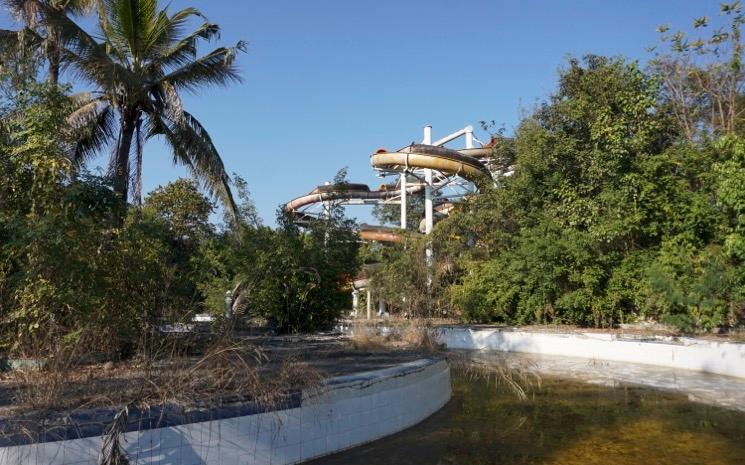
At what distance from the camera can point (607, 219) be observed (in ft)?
68.5

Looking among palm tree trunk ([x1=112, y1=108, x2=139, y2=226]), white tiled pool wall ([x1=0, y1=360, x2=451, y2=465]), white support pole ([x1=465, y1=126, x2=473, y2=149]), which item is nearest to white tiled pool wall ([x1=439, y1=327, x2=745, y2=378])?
white tiled pool wall ([x1=0, y1=360, x2=451, y2=465])

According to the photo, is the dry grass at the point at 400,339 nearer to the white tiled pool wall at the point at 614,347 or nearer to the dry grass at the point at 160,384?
the white tiled pool wall at the point at 614,347

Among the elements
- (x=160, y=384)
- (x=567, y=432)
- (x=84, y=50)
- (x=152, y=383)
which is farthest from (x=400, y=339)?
(x=84, y=50)

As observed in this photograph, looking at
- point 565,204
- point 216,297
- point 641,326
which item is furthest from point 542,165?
point 216,297

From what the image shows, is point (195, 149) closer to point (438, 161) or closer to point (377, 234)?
point (438, 161)

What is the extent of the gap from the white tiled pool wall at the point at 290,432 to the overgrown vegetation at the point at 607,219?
10141 mm

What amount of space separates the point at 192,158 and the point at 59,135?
491 centimetres

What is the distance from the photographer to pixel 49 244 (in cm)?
821

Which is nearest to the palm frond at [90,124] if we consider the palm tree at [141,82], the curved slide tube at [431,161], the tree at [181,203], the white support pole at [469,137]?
the palm tree at [141,82]

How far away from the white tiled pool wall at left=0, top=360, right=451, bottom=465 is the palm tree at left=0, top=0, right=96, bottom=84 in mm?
8154

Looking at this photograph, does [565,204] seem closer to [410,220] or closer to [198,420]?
[198,420]

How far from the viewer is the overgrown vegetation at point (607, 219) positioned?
18328mm

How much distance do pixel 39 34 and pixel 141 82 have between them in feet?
7.59

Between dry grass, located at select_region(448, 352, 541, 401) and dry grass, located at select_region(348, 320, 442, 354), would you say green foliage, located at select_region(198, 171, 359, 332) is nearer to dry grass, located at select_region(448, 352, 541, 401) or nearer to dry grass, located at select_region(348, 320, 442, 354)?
dry grass, located at select_region(348, 320, 442, 354)
